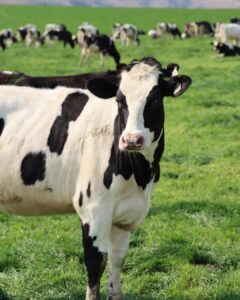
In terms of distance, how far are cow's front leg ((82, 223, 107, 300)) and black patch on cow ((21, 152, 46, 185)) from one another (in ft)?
1.81

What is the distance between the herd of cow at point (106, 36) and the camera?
89.9ft

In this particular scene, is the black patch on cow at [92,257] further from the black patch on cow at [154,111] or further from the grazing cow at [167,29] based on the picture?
the grazing cow at [167,29]

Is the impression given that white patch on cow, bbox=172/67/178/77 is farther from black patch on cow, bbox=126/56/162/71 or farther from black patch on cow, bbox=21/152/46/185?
black patch on cow, bbox=21/152/46/185

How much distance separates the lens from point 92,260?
455cm

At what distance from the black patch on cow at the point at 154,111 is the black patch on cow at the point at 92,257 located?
93 centimetres

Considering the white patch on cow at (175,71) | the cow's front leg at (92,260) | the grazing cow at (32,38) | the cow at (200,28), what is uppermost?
the cow at (200,28)

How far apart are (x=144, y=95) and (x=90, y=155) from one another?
2.20 feet

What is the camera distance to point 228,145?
415 inches

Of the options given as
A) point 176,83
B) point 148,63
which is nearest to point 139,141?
point 176,83

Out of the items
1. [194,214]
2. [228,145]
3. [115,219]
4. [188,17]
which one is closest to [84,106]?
[115,219]

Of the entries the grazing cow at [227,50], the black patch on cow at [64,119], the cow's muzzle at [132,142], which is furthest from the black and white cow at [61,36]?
the cow's muzzle at [132,142]

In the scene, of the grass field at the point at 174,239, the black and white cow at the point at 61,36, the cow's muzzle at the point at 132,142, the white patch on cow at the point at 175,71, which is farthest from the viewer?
the black and white cow at the point at 61,36

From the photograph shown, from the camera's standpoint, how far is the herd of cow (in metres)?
27.4

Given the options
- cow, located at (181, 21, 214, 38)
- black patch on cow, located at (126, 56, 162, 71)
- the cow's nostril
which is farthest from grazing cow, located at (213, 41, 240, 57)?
the cow's nostril
